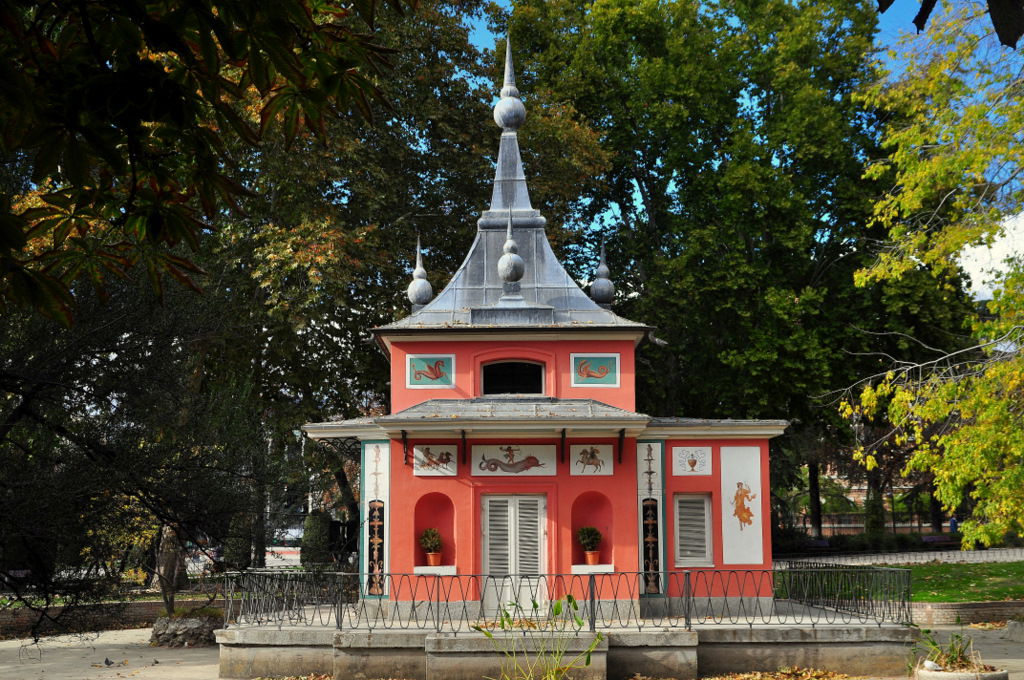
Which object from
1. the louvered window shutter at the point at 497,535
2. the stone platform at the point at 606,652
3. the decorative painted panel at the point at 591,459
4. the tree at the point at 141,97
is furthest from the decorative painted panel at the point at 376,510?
the tree at the point at 141,97

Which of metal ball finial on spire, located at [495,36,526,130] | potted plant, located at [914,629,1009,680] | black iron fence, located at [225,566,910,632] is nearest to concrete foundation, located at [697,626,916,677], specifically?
black iron fence, located at [225,566,910,632]

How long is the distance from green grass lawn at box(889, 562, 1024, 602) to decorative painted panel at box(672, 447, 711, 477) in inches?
328

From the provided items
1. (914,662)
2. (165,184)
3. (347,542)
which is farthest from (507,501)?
(165,184)

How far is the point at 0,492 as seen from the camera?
28.7 feet

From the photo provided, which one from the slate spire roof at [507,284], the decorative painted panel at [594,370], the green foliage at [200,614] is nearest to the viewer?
the decorative painted panel at [594,370]

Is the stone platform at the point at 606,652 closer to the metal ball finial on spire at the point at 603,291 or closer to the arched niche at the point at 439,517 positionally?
the arched niche at the point at 439,517

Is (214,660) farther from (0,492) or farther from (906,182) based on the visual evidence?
(906,182)

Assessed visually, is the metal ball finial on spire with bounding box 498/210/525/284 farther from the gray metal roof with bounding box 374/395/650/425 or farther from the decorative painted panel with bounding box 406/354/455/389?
the gray metal roof with bounding box 374/395/650/425

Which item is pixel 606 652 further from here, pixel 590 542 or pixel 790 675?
pixel 590 542

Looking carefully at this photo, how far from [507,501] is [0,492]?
39.1 ft

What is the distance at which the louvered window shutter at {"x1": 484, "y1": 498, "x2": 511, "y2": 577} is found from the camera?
19.5 m

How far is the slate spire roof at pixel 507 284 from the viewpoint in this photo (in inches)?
815

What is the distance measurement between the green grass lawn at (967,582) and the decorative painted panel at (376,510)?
44.5ft

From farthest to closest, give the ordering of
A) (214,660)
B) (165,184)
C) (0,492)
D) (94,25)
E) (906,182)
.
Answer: (214,660) < (906,182) < (0,492) < (165,184) < (94,25)
